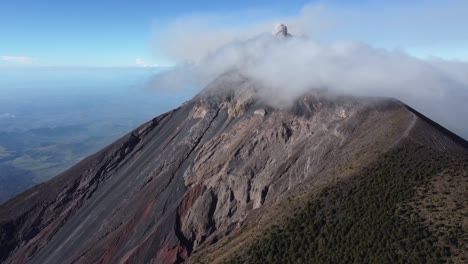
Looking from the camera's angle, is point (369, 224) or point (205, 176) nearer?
point (369, 224)

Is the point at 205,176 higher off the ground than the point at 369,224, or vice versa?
the point at 369,224

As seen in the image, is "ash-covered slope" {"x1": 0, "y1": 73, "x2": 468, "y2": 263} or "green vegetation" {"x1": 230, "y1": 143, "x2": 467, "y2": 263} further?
"ash-covered slope" {"x1": 0, "y1": 73, "x2": 468, "y2": 263}

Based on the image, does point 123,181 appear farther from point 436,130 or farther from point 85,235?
point 436,130

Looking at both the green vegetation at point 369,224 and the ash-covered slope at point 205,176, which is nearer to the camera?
the green vegetation at point 369,224
